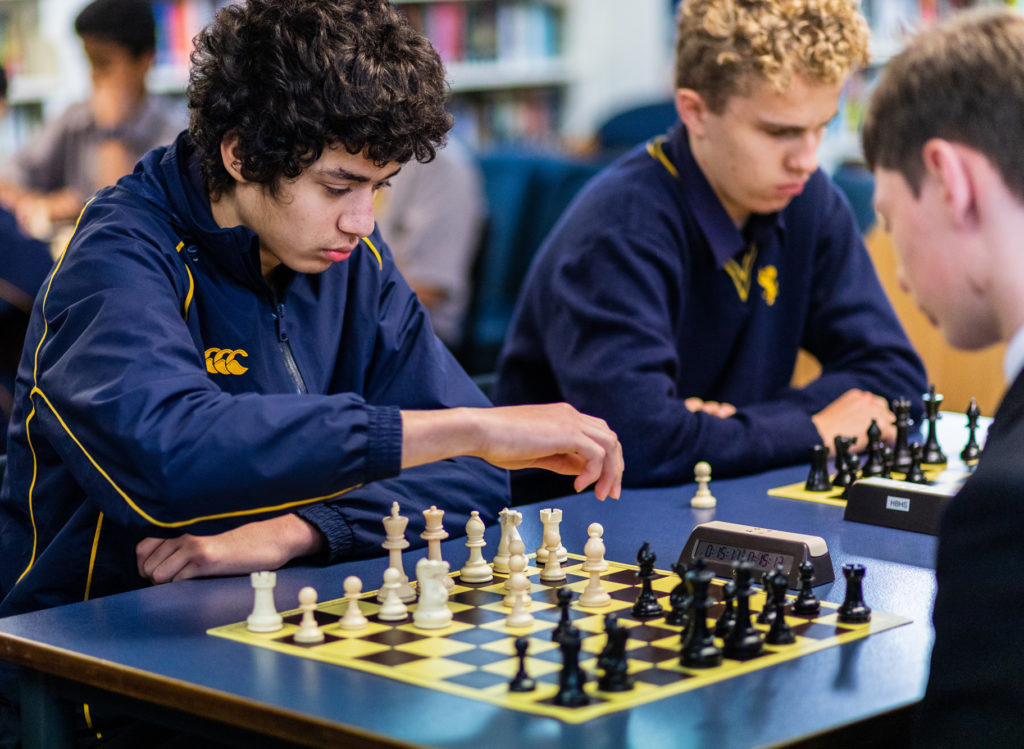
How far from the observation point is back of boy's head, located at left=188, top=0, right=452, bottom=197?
1905 mm

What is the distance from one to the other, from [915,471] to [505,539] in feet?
2.53

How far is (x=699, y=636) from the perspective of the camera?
1.40 m

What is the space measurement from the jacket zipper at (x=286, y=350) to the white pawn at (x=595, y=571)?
0.56 m

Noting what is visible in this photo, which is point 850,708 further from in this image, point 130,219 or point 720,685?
point 130,219

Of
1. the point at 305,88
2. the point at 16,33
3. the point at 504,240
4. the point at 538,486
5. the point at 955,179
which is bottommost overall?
the point at 538,486

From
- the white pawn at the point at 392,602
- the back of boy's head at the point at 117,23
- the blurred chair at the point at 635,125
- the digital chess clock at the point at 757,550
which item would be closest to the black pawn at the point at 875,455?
the digital chess clock at the point at 757,550

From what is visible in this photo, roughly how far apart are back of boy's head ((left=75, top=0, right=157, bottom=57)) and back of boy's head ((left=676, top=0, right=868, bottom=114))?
3604mm

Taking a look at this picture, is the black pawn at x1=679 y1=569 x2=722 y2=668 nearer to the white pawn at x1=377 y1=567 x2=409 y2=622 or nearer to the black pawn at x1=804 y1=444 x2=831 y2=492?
the white pawn at x1=377 y1=567 x2=409 y2=622

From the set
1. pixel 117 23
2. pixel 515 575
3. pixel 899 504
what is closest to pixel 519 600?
pixel 515 575

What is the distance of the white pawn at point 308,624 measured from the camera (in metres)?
1.50

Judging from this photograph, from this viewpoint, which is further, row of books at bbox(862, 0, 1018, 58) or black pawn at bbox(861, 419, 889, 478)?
row of books at bbox(862, 0, 1018, 58)

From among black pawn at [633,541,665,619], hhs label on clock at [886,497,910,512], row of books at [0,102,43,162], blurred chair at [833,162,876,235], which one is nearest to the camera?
black pawn at [633,541,665,619]

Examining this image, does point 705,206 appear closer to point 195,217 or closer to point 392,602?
point 195,217

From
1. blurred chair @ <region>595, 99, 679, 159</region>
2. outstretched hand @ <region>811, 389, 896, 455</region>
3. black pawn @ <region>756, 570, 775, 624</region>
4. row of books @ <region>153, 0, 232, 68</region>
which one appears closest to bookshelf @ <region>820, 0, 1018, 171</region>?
blurred chair @ <region>595, 99, 679, 159</region>
